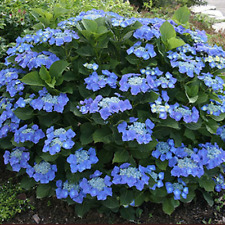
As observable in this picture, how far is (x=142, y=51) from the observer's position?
7.43ft

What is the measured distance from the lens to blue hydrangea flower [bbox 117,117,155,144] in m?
2.01

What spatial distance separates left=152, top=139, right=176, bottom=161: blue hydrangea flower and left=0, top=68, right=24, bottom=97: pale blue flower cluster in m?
1.17

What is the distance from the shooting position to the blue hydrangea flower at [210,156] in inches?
92.0

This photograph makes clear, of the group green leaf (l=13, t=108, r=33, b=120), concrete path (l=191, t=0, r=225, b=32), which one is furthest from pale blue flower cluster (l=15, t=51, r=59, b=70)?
concrete path (l=191, t=0, r=225, b=32)

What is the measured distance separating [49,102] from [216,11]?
33.0 feet

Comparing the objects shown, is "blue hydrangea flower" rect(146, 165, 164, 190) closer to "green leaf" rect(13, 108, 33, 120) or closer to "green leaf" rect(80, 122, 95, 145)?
"green leaf" rect(80, 122, 95, 145)

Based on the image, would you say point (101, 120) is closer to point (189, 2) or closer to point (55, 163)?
point (55, 163)

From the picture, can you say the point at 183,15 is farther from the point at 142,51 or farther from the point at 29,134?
the point at 29,134

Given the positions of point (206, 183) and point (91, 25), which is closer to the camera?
point (91, 25)

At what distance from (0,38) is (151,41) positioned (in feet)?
6.11

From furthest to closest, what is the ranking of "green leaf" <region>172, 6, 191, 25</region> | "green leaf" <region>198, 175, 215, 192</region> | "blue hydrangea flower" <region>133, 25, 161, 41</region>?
"green leaf" <region>172, 6, 191, 25</region>
"green leaf" <region>198, 175, 215, 192</region>
"blue hydrangea flower" <region>133, 25, 161, 41</region>

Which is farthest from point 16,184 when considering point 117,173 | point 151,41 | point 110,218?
point 151,41

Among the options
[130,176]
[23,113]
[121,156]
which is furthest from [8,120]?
[130,176]

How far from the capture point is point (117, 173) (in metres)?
2.25
